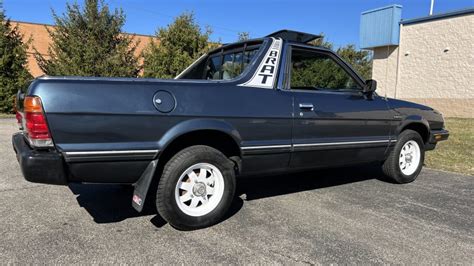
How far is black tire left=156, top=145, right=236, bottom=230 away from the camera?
3439mm

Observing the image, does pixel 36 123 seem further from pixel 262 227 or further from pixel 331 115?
pixel 331 115

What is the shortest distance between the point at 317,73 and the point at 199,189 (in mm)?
2103

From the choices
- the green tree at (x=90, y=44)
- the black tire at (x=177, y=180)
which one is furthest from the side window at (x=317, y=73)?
the green tree at (x=90, y=44)

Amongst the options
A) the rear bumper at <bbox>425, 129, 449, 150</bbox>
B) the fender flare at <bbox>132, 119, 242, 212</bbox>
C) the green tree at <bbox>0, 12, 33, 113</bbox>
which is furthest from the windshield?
the green tree at <bbox>0, 12, 33, 113</bbox>

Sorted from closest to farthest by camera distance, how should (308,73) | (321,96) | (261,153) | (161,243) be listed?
(161,243) → (261,153) → (321,96) → (308,73)

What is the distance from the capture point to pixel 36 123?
302cm

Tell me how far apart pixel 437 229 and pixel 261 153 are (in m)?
1.81

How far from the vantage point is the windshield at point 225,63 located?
4582 mm

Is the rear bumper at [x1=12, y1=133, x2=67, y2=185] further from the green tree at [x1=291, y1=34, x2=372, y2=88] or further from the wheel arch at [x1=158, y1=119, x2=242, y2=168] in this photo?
the green tree at [x1=291, y1=34, x2=372, y2=88]

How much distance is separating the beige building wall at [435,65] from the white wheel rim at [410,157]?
1401cm

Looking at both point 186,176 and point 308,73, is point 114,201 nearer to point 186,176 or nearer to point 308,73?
point 186,176

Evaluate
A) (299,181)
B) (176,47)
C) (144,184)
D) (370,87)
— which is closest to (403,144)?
(370,87)

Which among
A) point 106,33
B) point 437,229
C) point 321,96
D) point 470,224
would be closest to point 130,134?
point 321,96

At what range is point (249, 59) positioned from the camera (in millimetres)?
4500
